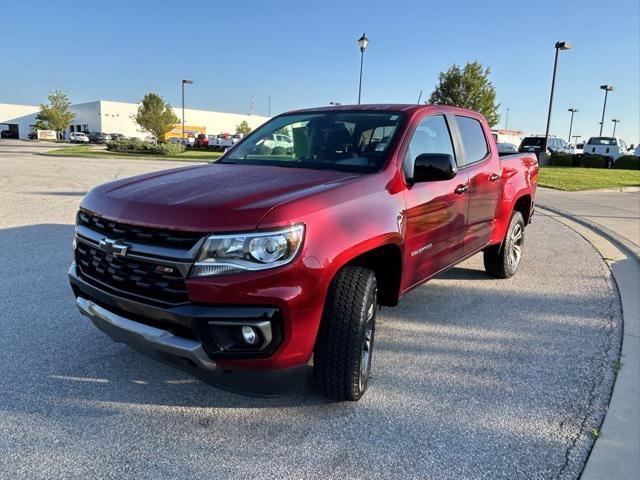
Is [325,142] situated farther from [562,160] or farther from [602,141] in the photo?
[602,141]

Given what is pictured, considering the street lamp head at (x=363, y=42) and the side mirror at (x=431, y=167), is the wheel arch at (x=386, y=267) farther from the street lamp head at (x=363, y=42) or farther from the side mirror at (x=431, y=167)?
the street lamp head at (x=363, y=42)

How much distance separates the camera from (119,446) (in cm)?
250

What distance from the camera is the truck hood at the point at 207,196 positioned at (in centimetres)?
233

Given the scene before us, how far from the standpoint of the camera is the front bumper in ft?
7.55

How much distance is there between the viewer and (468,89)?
3378 centimetres

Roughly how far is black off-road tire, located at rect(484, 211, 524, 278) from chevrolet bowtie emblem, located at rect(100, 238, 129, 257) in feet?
13.4

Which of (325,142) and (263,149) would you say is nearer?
(325,142)

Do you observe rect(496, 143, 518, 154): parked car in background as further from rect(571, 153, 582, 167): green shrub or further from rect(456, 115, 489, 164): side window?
rect(571, 153, 582, 167): green shrub

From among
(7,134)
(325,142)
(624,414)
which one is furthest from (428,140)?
(7,134)

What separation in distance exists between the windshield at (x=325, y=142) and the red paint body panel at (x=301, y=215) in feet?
0.46

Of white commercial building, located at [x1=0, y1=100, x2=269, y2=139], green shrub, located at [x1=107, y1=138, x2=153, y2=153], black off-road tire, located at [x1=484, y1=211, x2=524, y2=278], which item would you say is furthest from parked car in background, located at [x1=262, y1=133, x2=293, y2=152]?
white commercial building, located at [x1=0, y1=100, x2=269, y2=139]

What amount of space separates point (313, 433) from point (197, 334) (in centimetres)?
88

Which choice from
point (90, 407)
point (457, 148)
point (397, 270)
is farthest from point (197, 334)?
point (457, 148)

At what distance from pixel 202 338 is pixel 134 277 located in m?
0.53
